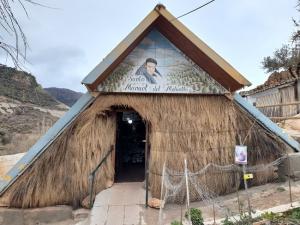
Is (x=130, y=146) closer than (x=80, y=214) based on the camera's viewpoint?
No

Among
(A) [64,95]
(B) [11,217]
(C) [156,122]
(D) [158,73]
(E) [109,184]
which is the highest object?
(A) [64,95]

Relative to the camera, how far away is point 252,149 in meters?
Answer: 8.16

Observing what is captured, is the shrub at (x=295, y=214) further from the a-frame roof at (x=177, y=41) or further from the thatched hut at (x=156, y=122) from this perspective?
the a-frame roof at (x=177, y=41)

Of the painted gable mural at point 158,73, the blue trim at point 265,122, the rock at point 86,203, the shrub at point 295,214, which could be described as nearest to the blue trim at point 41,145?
the painted gable mural at point 158,73

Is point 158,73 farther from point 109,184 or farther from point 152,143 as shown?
point 109,184

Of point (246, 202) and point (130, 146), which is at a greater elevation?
point (130, 146)

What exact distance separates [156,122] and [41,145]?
283cm

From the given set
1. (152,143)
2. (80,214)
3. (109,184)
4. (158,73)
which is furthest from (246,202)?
(80,214)

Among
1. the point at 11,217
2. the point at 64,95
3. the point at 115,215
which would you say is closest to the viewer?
the point at 115,215

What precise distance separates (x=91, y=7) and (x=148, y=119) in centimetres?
446

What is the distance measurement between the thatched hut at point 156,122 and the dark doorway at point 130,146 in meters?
2.19

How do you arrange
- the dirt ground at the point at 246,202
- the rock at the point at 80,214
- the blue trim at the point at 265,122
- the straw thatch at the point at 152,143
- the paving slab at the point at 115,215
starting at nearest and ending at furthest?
the paving slab at the point at 115,215, the dirt ground at the point at 246,202, the rock at the point at 80,214, the straw thatch at the point at 152,143, the blue trim at the point at 265,122

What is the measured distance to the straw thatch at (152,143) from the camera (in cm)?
739

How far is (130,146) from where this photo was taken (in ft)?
40.1
